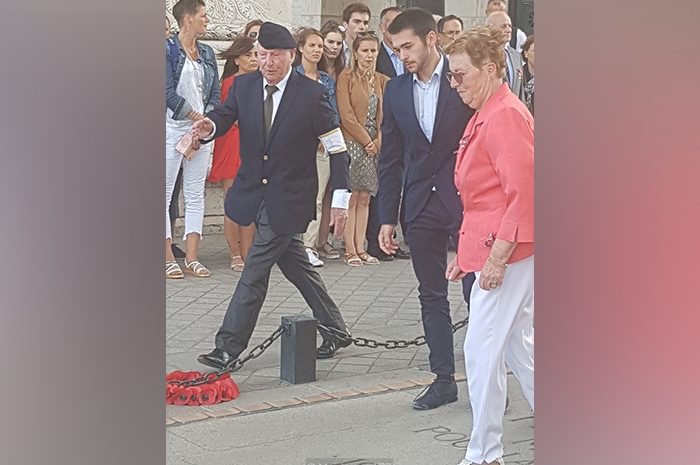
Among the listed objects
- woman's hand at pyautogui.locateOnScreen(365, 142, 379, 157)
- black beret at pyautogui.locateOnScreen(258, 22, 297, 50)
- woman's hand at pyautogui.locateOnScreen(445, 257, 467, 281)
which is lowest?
woman's hand at pyautogui.locateOnScreen(445, 257, 467, 281)

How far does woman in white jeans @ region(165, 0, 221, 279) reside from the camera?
359 inches

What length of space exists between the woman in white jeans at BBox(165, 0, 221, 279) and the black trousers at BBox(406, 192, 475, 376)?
362cm

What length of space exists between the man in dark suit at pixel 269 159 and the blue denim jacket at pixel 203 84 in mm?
2655

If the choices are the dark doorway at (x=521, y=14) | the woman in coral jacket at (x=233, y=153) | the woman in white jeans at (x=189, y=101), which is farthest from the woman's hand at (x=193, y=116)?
the dark doorway at (x=521, y=14)

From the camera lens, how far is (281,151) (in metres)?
6.40

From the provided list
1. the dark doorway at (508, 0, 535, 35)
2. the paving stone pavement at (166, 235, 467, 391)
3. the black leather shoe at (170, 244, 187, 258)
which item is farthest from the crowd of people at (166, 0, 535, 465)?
the dark doorway at (508, 0, 535, 35)

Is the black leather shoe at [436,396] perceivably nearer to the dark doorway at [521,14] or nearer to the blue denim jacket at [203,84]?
the blue denim jacket at [203,84]

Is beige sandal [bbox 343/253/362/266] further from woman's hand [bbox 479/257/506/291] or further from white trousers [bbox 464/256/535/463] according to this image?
woman's hand [bbox 479/257/506/291]

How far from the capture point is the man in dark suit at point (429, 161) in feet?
18.4

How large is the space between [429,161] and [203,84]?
4094mm

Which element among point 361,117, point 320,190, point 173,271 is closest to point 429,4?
point 361,117

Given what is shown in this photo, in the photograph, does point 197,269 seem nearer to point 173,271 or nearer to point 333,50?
point 173,271
